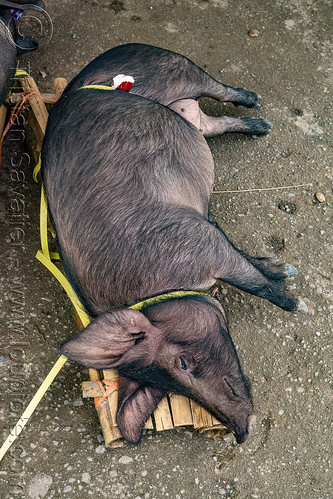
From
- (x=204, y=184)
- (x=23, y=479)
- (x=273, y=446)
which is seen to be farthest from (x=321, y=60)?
(x=23, y=479)

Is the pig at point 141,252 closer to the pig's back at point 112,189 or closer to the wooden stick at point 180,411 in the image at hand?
the pig's back at point 112,189

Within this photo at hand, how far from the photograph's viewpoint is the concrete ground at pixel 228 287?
111 inches

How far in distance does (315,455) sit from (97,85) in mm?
2629

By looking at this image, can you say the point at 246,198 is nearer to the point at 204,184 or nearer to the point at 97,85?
the point at 204,184

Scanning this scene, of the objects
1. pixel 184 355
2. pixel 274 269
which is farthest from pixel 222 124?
pixel 184 355

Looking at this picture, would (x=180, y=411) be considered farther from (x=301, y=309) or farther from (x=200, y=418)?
(x=301, y=309)

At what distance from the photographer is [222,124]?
3.78 meters

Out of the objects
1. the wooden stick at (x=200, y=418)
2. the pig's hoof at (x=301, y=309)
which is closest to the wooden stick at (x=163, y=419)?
the wooden stick at (x=200, y=418)

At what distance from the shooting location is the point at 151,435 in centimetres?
290

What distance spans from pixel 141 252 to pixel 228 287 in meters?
1.10

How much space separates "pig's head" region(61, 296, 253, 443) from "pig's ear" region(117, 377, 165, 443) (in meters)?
0.10

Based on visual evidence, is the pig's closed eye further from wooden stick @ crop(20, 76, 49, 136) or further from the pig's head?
wooden stick @ crop(20, 76, 49, 136)

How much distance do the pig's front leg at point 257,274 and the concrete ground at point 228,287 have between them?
0.20 metres

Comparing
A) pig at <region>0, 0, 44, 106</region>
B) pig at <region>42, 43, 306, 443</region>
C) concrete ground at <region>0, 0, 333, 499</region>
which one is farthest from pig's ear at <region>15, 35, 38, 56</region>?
pig at <region>42, 43, 306, 443</region>
